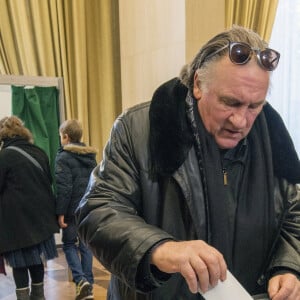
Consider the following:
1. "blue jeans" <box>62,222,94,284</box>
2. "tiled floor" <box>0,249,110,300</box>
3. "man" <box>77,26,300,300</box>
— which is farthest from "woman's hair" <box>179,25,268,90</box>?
"tiled floor" <box>0,249,110,300</box>

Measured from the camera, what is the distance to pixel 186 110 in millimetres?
1051

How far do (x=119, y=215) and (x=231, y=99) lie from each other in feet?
1.13

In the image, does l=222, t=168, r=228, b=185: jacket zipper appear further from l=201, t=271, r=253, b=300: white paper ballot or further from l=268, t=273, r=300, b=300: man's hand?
l=201, t=271, r=253, b=300: white paper ballot

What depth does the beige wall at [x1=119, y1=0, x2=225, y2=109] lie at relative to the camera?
299 centimetres

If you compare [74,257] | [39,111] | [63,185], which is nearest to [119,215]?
[63,185]

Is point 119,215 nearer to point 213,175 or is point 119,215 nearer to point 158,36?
point 213,175

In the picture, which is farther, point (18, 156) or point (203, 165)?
point (18, 156)

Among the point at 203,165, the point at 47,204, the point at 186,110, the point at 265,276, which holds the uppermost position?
the point at 186,110

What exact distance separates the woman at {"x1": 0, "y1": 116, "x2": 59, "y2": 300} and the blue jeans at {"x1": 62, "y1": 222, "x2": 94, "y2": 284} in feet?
1.12

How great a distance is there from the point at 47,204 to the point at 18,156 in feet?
1.17

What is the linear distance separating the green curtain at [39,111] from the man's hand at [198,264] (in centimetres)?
318

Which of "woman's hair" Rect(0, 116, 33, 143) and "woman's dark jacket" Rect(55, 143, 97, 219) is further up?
"woman's hair" Rect(0, 116, 33, 143)

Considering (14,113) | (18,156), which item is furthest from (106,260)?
(14,113)

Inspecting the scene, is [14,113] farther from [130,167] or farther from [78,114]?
[130,167]
